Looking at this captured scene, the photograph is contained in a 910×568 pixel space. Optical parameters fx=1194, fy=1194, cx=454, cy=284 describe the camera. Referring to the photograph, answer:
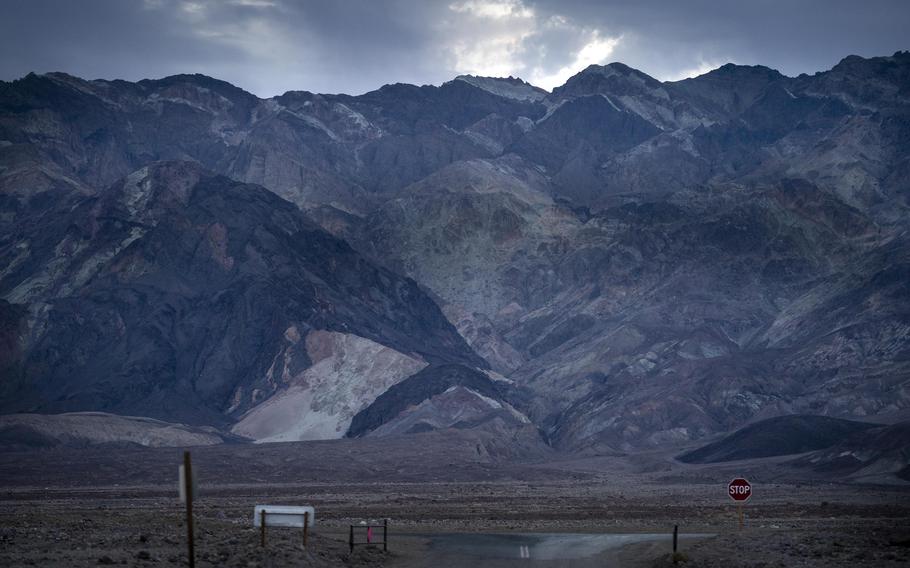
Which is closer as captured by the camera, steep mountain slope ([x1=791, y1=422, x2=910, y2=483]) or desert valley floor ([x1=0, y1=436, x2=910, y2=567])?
desert valley floor ([x1=0, y1=436, x2=910, y2=567])

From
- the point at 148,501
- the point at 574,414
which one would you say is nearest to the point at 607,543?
the point at 148,501

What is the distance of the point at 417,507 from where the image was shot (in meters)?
71.3

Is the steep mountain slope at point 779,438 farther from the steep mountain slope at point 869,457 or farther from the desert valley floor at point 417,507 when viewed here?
the steep mountain slope at point 869,457

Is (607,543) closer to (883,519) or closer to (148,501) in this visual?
(883,519)

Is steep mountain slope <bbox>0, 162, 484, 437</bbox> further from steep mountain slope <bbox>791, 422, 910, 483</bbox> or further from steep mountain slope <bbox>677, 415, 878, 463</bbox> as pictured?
steep mountain slope <bbox>791, 422, 910, 483</bbox>

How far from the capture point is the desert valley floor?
34.8m

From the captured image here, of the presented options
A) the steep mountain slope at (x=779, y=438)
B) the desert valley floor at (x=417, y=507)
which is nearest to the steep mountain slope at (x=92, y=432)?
the desert valley floor at (x=417, y=507)

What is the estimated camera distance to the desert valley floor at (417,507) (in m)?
34.8

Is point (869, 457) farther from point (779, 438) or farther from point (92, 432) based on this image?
point (92, 432)

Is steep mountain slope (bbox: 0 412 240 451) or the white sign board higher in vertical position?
steep mountain slope (bbox: 0 412 240 451)

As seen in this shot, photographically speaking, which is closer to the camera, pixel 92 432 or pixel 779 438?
pixel 779 438

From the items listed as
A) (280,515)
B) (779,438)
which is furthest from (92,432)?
(280,515)

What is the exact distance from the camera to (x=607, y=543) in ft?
144

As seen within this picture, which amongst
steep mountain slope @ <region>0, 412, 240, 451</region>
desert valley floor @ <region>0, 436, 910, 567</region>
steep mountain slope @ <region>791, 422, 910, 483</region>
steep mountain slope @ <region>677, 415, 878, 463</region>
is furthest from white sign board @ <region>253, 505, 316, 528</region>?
steep mountain slope @ <region>0, 412, 240, 451</region>
